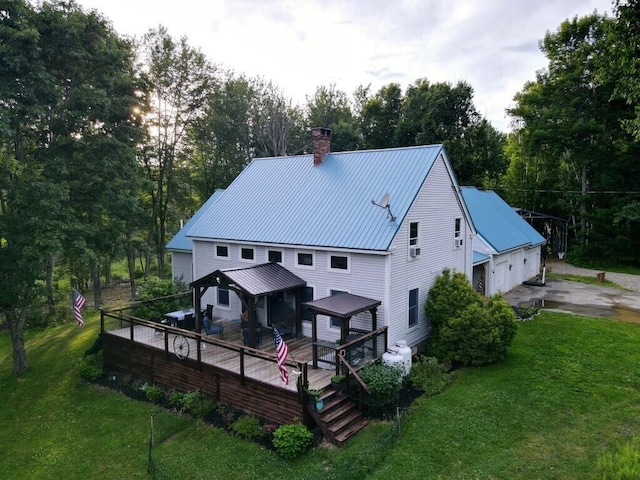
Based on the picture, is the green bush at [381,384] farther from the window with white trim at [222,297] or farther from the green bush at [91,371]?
the green bush at [91,371]

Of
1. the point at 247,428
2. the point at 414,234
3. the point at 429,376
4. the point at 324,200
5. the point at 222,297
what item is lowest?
the point at 247,428

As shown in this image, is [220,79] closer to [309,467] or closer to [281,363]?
[281,363]

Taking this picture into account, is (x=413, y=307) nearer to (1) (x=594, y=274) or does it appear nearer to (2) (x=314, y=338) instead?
(2) (x=314, y=338)

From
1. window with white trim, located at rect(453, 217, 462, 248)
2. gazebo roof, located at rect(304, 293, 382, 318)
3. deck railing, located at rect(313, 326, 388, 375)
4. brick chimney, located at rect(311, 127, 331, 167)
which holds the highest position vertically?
brick chimney, located at rect(311, 127, 331, 167)

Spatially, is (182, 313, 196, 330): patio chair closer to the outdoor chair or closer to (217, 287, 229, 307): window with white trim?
(217, 287, 229, 307): window with white trim

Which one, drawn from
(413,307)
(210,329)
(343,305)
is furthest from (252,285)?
(413,307)

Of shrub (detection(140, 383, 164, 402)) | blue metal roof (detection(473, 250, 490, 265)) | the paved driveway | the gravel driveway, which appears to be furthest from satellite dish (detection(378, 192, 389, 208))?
the gravel driveway

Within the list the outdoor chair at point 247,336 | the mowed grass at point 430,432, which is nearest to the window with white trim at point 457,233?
the mowed grass at point 430,432
